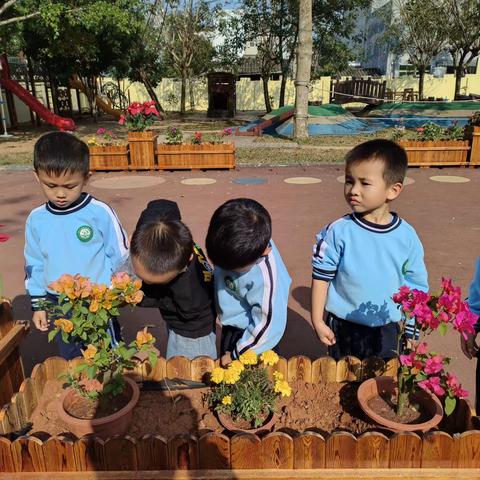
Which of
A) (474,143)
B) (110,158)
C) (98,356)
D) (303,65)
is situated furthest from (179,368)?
(303,65)

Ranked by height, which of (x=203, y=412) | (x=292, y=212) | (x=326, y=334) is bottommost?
(x=292, y=212)

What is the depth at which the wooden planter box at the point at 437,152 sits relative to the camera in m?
10.1

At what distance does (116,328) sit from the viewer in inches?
106

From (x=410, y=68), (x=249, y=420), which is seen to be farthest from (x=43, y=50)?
(x=410, y=68)

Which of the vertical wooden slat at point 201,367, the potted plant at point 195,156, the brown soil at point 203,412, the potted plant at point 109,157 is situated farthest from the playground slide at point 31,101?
the vertical wooden slat at point 201,367

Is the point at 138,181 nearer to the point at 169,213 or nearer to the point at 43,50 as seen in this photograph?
the point at 169,213

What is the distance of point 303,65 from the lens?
13.4 metres

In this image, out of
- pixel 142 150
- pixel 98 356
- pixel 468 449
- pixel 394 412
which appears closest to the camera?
pixel 468 449

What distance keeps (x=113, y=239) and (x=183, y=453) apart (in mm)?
1274

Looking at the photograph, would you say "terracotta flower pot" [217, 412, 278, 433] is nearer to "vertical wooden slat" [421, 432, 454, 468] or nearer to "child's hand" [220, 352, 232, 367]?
"child's hand" [220, 352, 232, 367]

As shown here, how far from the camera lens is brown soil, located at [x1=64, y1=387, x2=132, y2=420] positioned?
75.2 inches

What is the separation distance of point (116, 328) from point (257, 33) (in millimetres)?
26014

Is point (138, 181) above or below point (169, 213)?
below

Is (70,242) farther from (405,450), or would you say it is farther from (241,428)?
(405,450)
